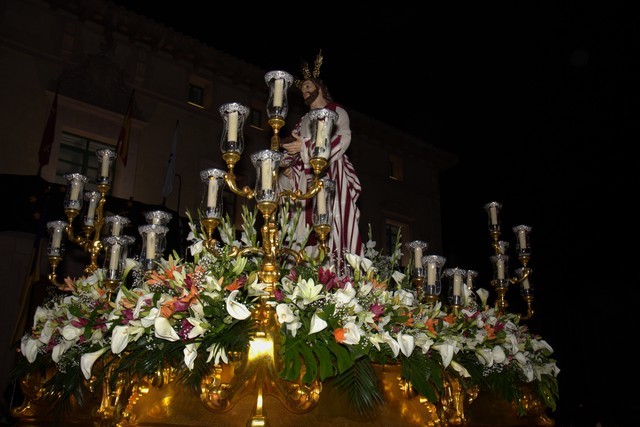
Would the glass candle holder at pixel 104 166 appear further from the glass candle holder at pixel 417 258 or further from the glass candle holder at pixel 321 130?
the glass candle holder at pixel 417 258

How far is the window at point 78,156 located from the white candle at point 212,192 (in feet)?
39.5

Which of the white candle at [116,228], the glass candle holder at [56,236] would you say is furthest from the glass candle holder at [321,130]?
the glass candle holder at [56,236]

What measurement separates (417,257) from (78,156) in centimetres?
1259

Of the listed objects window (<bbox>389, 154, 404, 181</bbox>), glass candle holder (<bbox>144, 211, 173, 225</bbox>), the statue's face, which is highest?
window (<bbox>389, 154, 404, 181</bbox>)

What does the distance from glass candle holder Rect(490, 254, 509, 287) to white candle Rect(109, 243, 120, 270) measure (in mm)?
3823

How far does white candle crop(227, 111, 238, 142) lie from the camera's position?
145 inches

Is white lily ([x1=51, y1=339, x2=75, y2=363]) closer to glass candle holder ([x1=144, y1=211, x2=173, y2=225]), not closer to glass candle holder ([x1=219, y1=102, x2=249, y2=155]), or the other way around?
glass candle holder ([x1=144, y1=211, x2=173, y2=225])

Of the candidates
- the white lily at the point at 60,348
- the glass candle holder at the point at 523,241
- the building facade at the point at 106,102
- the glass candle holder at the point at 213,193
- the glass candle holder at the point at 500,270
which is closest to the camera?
the white lily at the point at 60,348

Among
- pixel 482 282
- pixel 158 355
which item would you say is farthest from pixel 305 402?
pixel 482 282

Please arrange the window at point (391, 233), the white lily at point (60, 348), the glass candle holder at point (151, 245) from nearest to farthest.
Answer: the white lily at point (60, 348) → the glass candle holder at point (151, 245) → the window at point (391, 233)

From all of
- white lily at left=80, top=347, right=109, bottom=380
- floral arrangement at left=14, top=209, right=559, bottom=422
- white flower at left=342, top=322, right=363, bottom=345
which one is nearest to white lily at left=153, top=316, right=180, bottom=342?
floral arrangement at left=14, top=209, right=559, bottom=422

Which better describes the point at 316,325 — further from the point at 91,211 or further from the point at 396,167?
the point at 396,167

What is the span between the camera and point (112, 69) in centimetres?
1549

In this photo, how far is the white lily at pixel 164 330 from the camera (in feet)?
9.55
